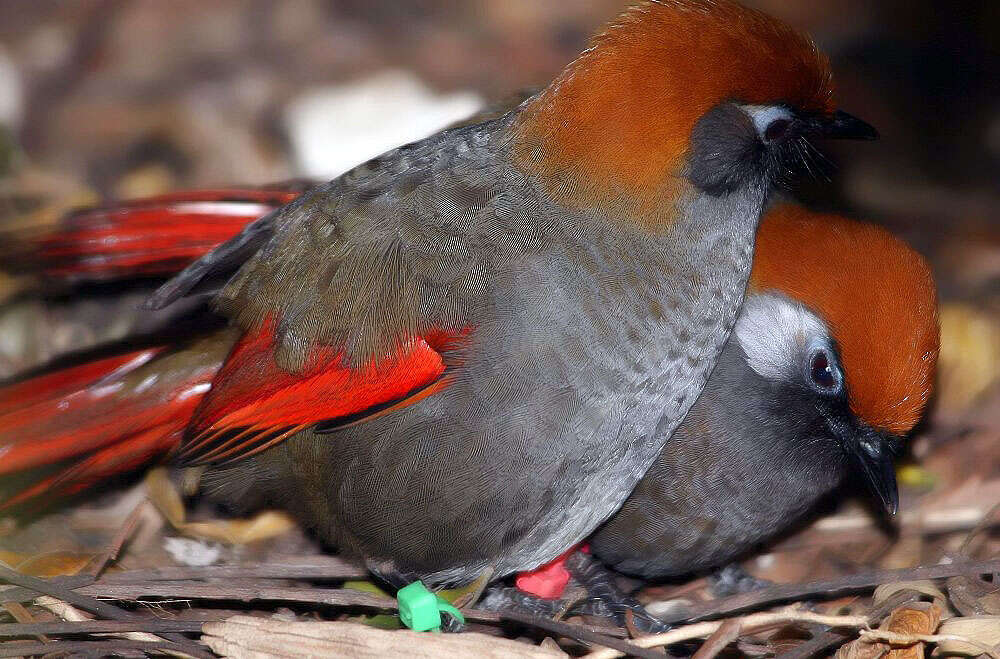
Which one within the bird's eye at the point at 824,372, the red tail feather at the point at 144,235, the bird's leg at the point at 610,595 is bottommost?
the bird's leg at the point at 610,595

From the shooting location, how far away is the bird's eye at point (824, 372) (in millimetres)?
2395

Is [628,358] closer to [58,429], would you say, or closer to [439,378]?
[439,378]

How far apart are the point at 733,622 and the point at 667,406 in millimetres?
443

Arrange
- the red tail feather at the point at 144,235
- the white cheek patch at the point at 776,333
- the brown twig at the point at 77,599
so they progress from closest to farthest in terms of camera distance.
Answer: the brown twig at the point at 77,599 → the white cheek patch at the point at 776,333 → the red tail feather at the point at 144,235

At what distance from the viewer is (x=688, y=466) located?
252 centimetres

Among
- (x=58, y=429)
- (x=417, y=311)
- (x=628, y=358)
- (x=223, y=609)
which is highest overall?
(x=58, y=429)

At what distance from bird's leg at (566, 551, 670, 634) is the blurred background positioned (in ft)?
1.78

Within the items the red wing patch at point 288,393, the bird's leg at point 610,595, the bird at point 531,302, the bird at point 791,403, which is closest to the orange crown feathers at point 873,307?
the bird at point 791,403

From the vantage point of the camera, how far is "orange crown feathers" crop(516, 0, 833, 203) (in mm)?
2057

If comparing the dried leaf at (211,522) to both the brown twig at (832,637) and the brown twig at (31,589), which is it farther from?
the brown twig at (832,637)

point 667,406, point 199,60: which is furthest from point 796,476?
point 199,60

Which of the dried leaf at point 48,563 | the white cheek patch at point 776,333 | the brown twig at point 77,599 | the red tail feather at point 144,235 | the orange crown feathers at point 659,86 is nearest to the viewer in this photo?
the orange crown feathers at point 659,86

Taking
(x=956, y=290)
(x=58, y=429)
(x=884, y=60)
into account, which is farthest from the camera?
(x=956, y=290)

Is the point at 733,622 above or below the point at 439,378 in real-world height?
below
